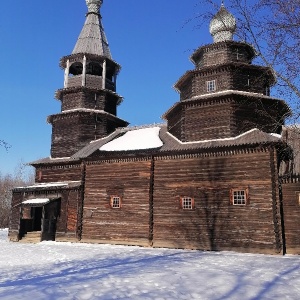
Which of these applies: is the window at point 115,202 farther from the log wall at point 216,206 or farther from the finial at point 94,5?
the finial at point 94,5

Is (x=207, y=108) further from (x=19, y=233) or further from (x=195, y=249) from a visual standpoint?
(x=19, y=233)

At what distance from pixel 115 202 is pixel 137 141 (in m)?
4.66

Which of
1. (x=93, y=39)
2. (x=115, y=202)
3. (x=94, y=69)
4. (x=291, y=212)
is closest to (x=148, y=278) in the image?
(x=291, y=212)

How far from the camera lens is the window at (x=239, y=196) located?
55.5 ft

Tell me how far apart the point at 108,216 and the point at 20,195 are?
8527 mm

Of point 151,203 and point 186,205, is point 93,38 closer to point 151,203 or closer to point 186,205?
point 151,203

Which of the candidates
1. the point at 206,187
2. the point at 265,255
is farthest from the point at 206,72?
the point at 265,255

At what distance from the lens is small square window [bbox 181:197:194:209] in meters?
18.2

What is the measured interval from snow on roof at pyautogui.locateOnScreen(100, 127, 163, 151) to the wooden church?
95mm

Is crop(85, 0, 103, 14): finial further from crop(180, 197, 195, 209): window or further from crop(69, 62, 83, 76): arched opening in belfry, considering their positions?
crop(180, 197, 195, 209): window

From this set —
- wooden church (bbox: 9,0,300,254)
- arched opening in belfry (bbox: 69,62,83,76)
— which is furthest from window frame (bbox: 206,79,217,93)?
arched opening in belfry (bbox: 69,62,83,76)

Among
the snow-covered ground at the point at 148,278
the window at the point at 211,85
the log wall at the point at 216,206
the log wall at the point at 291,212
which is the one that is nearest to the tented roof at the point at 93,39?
the window at the point at 211,85

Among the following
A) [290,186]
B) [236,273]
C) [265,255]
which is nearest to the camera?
[236,273]

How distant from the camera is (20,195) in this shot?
24766 millimetres
